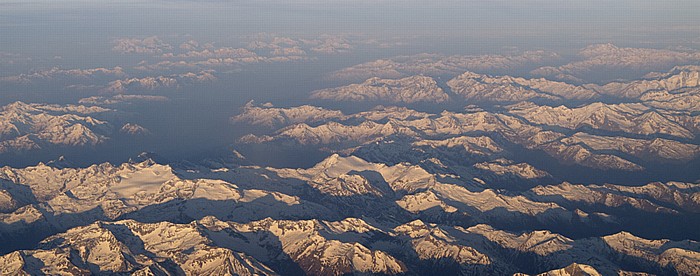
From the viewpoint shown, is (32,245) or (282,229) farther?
(32,245)

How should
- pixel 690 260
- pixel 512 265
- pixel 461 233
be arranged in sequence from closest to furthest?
pixel 690 260 < pixel 512 265 < pixel 461 233

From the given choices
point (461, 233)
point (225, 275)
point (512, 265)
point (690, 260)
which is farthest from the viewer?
point (461, 233)

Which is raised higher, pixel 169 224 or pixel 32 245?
→ pixel 169 224

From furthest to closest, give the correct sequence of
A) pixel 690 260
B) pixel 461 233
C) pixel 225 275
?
1. pixel 461 233
2. pixel 690 260
3. pixel 225 275

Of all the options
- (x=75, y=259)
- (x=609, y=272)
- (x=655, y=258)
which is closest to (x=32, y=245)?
(x=75, y=259)

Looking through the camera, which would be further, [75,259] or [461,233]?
[461,233]

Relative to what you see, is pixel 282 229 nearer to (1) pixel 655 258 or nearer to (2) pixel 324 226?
(2) pixel 324 226

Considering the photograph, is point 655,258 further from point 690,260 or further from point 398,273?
point 398,273

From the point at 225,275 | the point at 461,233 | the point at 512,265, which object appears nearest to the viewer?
the point at 225,275

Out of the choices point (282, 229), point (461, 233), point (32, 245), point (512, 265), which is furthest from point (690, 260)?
point (32, 245)
